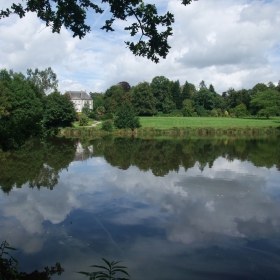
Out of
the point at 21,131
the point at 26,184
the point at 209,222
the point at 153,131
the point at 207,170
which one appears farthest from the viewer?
the point at 153,131

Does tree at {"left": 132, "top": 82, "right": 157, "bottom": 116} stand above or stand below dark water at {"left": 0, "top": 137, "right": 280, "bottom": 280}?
above

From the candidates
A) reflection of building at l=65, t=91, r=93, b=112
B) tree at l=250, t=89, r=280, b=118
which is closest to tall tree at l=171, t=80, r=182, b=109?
tree at l=250, t=89, r=280, b=118

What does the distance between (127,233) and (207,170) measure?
415 inches

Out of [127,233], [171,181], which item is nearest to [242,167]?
[171,181]

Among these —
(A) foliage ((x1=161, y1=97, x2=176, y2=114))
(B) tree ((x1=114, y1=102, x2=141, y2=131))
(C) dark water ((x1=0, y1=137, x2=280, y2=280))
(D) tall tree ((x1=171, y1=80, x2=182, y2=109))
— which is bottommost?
(C) dark water ((x1=0, y1=137, x2=280, y2=280))

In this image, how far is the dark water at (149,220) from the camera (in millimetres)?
7031

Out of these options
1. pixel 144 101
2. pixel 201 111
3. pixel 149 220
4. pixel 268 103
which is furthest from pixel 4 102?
pixel 268 103

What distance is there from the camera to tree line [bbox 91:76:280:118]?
70.2 metres

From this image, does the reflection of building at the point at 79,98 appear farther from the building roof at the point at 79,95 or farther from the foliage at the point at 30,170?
the foliage at the point at 30,170

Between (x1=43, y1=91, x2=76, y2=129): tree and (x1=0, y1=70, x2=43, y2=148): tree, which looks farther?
(x1=43, y1=91, x2=76, y2=129): tree

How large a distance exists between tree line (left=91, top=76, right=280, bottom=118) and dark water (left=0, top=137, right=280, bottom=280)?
53605 mm

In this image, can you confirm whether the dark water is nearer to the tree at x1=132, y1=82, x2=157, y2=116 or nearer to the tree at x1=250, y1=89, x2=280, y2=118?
the tree at x1=250, y1=89, x2=280, y2=118

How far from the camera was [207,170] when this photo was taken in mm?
18234

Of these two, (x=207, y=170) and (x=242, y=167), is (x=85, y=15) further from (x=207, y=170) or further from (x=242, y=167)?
(x=242, y=167)
